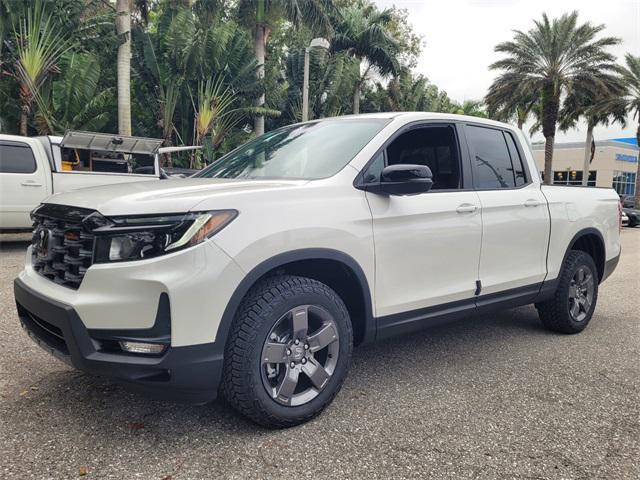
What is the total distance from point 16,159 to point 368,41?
2039 cm

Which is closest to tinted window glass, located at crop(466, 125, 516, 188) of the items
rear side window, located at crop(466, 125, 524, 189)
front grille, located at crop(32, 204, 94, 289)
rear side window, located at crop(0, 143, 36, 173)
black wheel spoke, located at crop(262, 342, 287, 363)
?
rear side window, located at crop(466, 125, 524, 189)

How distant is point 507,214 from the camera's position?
395 centimetres

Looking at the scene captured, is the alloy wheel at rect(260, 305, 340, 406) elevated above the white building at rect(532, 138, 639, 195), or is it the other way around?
the white building at rect(532, 138, 639, 195)

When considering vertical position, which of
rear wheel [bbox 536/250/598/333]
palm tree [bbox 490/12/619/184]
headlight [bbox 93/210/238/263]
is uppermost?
palm tree [bbox 490/12/619/184]

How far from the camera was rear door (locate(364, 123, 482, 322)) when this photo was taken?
3.15 metres

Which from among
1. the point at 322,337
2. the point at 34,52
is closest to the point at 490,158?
the point at 322,337

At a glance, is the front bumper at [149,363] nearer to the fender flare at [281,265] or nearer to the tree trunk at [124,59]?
the fender flare at [281,265]

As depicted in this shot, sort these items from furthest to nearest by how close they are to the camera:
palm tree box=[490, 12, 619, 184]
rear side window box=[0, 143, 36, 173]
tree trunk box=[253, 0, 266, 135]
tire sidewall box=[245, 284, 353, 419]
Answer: palm tree box=[490, 12, 619, 184] → tree trunk box=[253, 0, 266, 135] → rear side window box=[0, 143, 36, 173] → tire sidewall box=[245, 284, 353, 419]

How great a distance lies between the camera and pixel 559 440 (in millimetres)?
2771

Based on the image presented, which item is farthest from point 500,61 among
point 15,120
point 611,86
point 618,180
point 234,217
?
point 618,180

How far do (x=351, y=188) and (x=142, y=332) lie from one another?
140cm

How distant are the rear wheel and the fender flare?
7.59 feet

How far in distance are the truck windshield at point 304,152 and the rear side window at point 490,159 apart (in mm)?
913

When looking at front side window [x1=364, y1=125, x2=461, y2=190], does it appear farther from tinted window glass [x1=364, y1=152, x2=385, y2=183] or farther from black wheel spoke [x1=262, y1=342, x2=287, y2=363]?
black wheel spoke [x1=262, y1=342, x2=287, y2=363]
